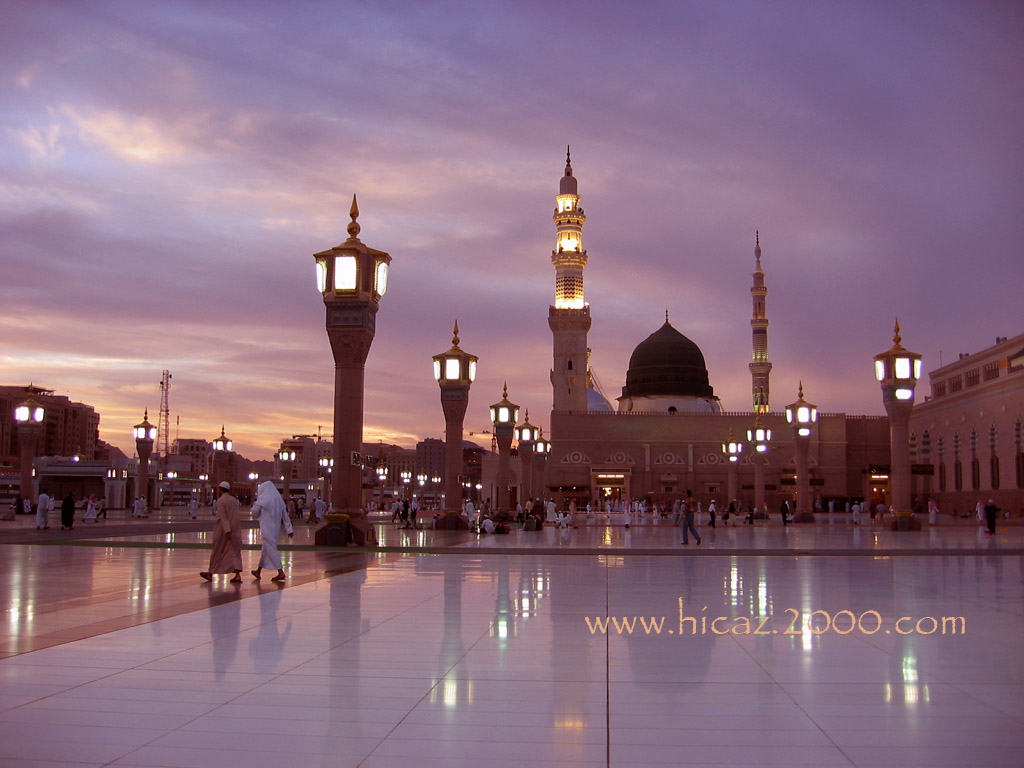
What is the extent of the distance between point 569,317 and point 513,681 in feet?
236

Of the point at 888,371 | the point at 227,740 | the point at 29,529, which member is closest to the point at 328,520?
the point at 29,529

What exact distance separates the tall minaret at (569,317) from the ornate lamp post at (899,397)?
45.5m

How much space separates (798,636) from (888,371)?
84.1 feet

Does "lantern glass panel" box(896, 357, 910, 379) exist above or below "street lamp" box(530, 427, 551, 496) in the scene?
above

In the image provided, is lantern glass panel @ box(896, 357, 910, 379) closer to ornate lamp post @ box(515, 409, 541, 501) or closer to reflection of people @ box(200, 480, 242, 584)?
ornate lamp post @ box(515, 409, 541, 501)

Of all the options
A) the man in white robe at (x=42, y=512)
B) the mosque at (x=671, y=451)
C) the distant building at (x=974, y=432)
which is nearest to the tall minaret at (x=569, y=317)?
the mosque at (x=671, y=451)

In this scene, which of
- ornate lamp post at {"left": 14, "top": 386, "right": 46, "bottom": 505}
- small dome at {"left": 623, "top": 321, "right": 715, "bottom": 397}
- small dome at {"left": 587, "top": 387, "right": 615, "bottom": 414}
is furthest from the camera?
small dome at {"left": 587, "top": 387, "right": 615, "bottom": 414}

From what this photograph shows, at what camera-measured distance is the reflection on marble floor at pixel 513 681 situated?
4.16 metres

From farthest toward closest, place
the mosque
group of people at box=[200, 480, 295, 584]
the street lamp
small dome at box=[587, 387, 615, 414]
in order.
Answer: small dome at box=[587, 387, 615, 414], the mosque, the street lamp, group of people at box=[200, 480, 295, 584]

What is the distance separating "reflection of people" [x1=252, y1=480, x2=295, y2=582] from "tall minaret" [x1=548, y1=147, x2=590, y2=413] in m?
64.6

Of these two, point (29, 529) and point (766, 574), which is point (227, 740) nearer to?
point (766, 574)

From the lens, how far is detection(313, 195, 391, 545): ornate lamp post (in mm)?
18578

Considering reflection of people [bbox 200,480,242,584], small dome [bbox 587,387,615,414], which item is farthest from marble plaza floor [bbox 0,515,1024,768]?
small dome [bbox 587,387,615,414]

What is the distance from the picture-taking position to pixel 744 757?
4.04m
